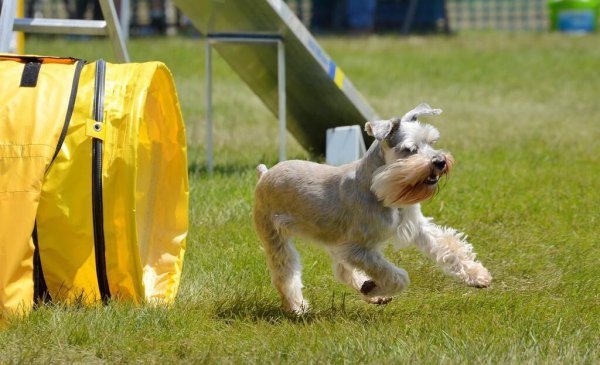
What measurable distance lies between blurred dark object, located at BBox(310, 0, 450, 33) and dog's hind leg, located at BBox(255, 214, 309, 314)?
80.0 ft

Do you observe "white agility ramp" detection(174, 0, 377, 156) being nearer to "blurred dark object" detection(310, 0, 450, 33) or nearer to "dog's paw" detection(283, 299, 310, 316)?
"dog's paw" detection(283, 299, 310, 316)

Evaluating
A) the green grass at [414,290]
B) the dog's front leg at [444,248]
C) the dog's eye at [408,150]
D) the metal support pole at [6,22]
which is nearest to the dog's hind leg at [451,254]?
the dog's front leg at [444,248]

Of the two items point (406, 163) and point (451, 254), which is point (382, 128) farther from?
point (451, 254)

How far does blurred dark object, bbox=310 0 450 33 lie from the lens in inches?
1179

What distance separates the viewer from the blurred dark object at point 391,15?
2994 centimetres

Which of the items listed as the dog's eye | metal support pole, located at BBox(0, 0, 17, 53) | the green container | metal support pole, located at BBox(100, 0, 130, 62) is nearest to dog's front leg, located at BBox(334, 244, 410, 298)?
the dog's eye

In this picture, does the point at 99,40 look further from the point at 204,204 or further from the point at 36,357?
the point at 36,357

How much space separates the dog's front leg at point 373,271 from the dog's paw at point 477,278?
309 millimetres

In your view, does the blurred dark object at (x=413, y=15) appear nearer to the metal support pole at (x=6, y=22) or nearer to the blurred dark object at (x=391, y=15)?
the blurred dark object at (x=391, y=15)

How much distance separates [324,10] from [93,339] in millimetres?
27143

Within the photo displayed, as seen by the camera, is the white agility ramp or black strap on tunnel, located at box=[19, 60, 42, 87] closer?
black strap on tunnel, located at box=[19, 60, 42, 87]

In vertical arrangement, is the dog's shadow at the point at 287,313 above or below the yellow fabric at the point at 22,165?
below

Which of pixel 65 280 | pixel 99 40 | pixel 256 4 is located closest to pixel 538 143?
pixel 256 4

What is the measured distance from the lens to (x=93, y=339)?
178 inches
